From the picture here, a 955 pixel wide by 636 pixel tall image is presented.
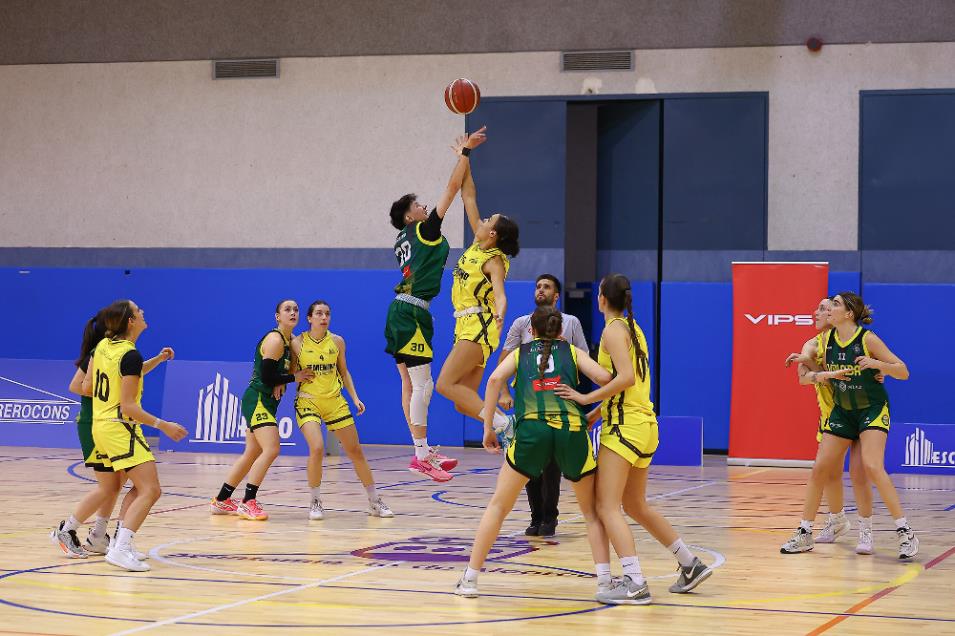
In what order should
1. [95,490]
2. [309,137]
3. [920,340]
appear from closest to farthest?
[95,490] < [920,340] < [309,137]

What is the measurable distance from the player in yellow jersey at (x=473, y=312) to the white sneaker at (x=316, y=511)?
→ 1.23 meters

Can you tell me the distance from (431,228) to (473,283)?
628mm

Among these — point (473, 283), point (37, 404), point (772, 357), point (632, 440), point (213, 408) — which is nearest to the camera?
point (632, 440)

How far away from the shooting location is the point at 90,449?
312 inches

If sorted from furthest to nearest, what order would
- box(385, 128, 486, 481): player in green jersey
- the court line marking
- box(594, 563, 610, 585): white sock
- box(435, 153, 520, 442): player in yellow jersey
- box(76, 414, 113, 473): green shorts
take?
box(385, 128, 486, 481): player in green jersey → box(435, 153, 520, 442): player in yellow jersey → box(76, 414, 113, 473): green shorts → box(594, 563, 610, 585): white sock → the court line marking

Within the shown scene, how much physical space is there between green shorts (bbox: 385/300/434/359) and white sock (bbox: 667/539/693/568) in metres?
4.02

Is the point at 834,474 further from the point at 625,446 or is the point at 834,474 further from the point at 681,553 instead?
the point at 625,446

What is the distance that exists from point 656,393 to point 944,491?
4.82 m

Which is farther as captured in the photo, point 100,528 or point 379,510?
point 379,510

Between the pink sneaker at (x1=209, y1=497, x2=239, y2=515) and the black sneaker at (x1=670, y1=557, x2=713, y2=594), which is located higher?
the black sneaker at (x1=670, y1=557, x2=713, y2=594)

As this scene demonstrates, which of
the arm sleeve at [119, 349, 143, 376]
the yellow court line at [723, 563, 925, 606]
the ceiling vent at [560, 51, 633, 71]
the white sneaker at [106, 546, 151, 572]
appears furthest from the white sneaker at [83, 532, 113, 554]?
the ceiling vent at [560, 51, 633, 71]

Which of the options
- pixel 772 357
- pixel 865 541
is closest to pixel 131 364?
pixel 865 541

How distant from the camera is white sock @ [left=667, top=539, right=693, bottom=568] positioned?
674cm

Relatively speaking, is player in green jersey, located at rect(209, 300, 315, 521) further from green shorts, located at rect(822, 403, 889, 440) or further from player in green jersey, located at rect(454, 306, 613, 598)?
green shorts, located at rect(822, 403, 889, 440)
